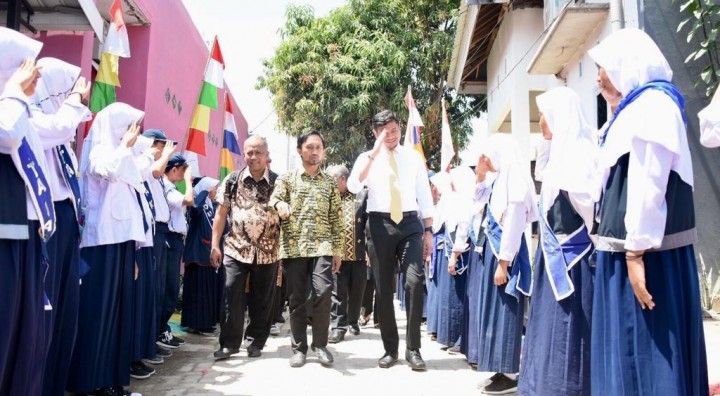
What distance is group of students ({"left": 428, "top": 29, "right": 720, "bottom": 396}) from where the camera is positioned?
98.4 inches

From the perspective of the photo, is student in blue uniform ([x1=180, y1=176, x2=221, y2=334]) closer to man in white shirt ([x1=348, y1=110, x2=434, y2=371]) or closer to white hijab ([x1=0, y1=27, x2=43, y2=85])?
man in white shirt ([x1=348, y1=110, x2=434, y2=371])

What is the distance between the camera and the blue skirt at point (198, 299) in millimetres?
6848

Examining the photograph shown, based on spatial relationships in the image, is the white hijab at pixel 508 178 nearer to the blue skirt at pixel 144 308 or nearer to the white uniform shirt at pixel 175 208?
the blue skirt at pixel 144 308

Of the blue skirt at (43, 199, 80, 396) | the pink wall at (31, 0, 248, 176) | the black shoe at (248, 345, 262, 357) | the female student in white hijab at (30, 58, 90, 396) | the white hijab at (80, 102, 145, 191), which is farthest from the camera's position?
the pink wall at (31, 0, 248, 176)

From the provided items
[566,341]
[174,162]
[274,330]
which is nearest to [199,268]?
[274,330]

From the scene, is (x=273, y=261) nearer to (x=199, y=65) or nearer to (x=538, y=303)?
(x=538, y=303)

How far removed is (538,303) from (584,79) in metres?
6.69

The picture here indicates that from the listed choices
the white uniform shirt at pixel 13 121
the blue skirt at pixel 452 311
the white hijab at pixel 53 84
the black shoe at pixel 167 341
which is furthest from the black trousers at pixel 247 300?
the white uniform shirt at pixel 13 121

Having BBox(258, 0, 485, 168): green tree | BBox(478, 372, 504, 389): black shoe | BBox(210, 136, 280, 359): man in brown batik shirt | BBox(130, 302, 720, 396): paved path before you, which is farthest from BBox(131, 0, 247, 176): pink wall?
BBox(478, 372, 504, 389): black shoe

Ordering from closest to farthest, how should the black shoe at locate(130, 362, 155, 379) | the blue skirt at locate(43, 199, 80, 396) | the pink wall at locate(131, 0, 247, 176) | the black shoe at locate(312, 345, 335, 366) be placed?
the blue skirt at locate(43, 199, 80, 396)
the black shoe at locate(130, 362, 155, 379)
the black shoe at locate(312, 345, 335, 366)
the pink wall at locate(131, 0, 247, 176)

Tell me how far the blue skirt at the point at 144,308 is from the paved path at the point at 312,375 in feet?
0.73

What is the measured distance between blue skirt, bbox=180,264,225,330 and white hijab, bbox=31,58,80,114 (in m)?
3.76

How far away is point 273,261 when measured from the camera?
17.5 feet

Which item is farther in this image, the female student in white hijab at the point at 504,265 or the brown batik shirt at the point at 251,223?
the brown batik shirt at the point at 251,223
